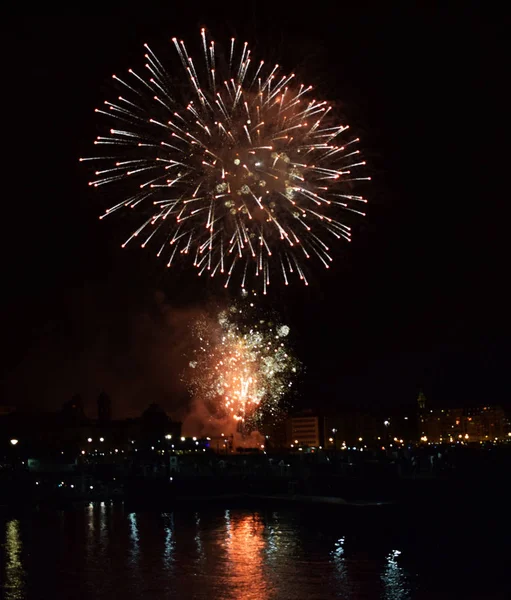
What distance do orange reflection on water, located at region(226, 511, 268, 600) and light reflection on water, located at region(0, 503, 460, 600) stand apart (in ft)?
0.09

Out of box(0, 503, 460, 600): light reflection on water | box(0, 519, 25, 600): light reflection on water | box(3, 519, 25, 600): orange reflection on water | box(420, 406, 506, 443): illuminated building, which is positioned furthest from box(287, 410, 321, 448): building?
box(3, 519, 25, 600): orange reflection on water

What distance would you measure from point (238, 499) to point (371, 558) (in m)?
19.0

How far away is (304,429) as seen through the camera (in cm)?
16188

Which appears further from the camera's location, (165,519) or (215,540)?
(165,519)

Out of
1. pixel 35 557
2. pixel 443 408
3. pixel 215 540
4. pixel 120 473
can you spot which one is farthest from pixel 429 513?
pixel 443 408

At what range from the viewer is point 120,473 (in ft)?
163

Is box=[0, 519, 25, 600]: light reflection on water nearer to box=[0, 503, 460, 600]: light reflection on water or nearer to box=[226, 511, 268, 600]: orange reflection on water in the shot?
box=[0, 503, 460, 600]: light reflection on water

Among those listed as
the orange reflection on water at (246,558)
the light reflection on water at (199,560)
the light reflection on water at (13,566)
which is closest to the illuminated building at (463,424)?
the orange reflection on water at (246,558)

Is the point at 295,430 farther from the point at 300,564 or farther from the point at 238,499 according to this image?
the point at 300,564

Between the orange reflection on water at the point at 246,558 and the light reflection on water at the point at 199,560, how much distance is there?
0.03m

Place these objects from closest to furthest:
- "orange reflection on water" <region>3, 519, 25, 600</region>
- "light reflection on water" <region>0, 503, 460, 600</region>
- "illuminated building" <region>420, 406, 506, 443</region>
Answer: "light reflection on water" <region>0, 503, 460, 600</region> < "orange reflection on water" <region>3, 519, 25, 600</region> < "illuminated building" <region>420, 406, 506, 443</region>

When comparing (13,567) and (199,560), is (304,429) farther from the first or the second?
(13,567)

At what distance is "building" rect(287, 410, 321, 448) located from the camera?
524ft

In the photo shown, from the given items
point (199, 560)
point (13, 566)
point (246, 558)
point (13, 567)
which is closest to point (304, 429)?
point (246, 558)
